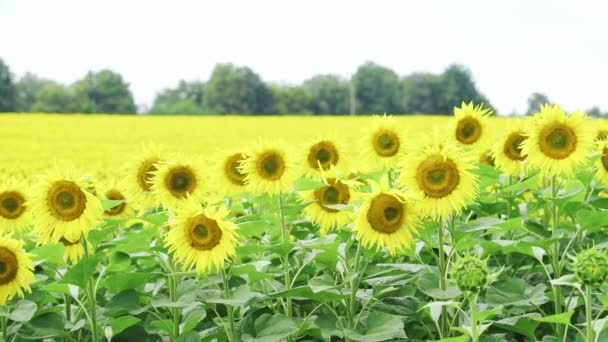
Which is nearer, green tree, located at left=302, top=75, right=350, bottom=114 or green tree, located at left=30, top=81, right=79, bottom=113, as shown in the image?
green tree, located at left=30, top=81, right=79, bottom=113

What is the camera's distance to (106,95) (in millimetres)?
56594

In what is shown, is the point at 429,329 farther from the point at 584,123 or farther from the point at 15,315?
the point at 15,315

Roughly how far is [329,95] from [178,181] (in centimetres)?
6062

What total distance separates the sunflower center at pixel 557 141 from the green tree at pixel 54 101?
187 ft

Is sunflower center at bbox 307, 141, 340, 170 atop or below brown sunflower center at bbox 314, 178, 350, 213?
atop

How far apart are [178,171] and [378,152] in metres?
1.19

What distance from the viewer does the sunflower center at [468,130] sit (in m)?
5.11

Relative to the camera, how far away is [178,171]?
4.34 metres

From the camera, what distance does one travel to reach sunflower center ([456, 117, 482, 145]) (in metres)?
5.11

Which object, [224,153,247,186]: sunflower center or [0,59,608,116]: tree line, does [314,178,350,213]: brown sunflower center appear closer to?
[224,153,247,186]: sunflower center

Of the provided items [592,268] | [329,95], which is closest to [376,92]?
[329,95]

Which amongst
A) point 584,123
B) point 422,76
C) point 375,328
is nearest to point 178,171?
point 375,328

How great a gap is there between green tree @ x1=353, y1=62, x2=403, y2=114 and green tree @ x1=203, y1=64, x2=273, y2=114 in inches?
273

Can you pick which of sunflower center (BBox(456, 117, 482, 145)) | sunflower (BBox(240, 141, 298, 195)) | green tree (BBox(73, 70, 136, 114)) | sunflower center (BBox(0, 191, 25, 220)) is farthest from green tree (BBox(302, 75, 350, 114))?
sunflower center (BBox(0, 191, 25, 220))
